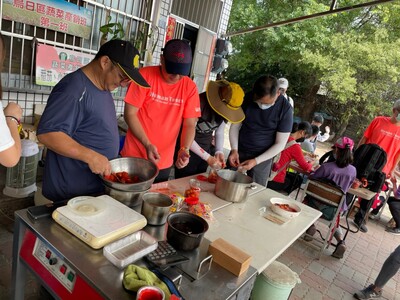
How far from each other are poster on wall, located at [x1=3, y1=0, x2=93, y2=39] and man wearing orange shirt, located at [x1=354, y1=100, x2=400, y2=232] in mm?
4563

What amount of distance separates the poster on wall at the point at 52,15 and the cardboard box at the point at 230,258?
11.4ft

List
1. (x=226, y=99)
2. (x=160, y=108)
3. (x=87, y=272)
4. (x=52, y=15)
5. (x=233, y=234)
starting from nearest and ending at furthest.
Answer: (x=87, y=272)
(x=233, y=234)
(x=160, y=108)
(x=226, y=99)
(x=52, y=15)

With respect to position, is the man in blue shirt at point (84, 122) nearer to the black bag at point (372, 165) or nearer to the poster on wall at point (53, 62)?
the poster on wall at point (53, 62)

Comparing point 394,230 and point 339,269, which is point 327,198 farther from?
point 394,230

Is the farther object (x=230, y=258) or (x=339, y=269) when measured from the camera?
(x=339, y=269)

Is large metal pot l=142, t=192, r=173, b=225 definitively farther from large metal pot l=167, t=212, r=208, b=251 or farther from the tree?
the tree

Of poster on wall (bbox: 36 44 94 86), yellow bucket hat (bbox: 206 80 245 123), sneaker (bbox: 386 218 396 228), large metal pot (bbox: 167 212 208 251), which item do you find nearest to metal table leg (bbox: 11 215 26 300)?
large metal pot (bbox: 167 212 208 251)

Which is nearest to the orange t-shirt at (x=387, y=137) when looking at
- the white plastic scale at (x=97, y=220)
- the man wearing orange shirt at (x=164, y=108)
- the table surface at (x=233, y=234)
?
the table surface at (x=233, y=234)

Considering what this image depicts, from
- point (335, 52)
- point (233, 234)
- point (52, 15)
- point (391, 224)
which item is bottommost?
point (391, 224)

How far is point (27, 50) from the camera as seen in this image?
3.61m

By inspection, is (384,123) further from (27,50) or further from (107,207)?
(27,50)

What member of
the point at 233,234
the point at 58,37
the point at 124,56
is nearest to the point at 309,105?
the point at 58,37

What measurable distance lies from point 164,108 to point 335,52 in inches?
412

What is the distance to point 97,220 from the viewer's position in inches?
51.9
